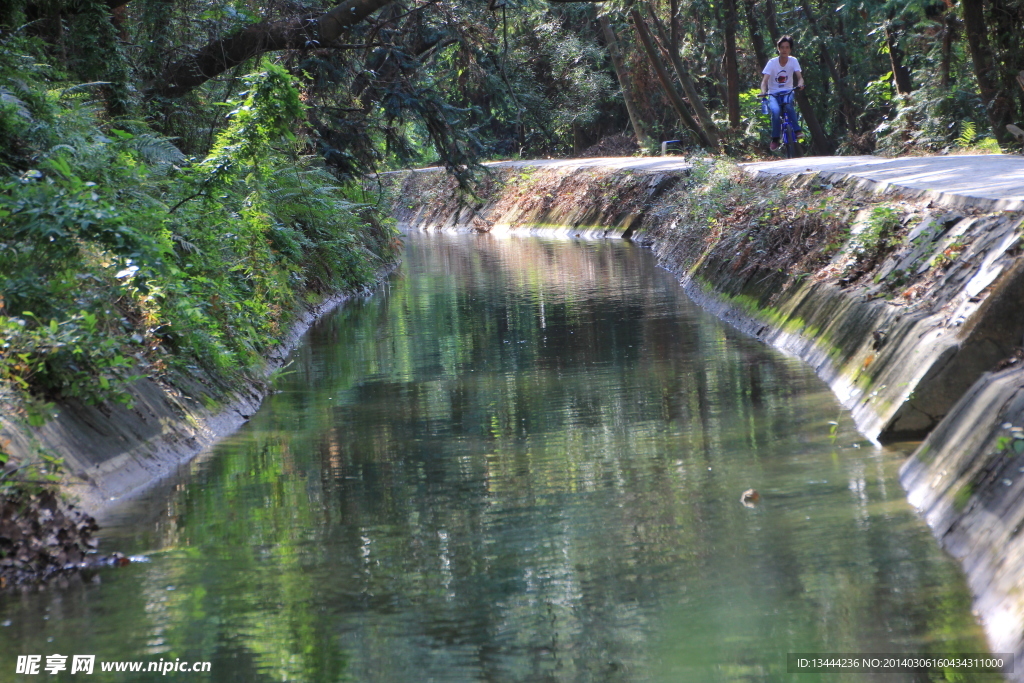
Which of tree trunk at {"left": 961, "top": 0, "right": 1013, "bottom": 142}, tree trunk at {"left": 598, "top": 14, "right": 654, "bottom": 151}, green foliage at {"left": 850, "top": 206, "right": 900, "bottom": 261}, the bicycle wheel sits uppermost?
tree trunk at {"left": 961, "top": 0, "right": 1013, "bottom": 142}

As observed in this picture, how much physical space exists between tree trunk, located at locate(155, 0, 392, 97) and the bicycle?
8.54 metres

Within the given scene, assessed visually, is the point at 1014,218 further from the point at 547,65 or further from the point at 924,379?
the point at 547,65

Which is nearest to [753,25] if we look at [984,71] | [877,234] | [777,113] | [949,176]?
[777,113]

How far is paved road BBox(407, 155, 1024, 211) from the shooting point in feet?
34.9

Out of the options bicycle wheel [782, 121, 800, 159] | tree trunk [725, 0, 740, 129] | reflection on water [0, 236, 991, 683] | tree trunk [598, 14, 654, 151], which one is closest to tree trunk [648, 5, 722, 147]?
tree trunk [725, 0, 740, 129]

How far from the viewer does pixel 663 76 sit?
30531 millimetres

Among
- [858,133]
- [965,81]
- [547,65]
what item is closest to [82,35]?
[965,81]

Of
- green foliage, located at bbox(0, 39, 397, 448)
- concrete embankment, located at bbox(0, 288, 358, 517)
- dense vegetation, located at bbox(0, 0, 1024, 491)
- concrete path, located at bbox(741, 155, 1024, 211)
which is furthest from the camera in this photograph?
concrete path, located at bbox(741, 155, 1024, 211)

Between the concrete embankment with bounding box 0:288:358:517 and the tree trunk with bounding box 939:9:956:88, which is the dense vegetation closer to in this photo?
the tree trunk with bounding box 939:9:956:88

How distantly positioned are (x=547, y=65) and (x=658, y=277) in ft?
80.0

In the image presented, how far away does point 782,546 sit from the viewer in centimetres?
660

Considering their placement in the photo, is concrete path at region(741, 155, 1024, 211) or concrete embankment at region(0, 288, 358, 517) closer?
concrete embankment at region(0, 288, 358, 517)

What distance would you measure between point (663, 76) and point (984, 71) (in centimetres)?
990

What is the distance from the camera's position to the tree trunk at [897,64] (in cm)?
2845
